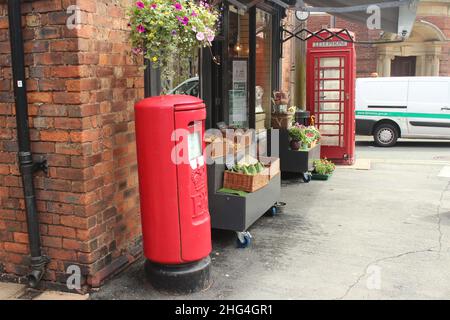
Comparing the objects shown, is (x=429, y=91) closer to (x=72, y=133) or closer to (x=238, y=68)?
(x=238, y=68)

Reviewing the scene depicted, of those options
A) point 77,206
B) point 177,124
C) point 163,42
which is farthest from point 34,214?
point 163,42

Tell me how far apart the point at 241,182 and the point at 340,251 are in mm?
1174

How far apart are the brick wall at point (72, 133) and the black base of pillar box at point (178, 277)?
425 mm

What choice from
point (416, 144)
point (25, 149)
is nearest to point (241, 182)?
point (25, 149)

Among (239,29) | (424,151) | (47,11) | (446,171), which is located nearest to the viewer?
(47,11)

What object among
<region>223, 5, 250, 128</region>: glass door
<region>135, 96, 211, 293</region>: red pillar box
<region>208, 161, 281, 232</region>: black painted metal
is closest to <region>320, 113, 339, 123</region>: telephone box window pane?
<region>223, 5, 250, 128</region>: glass door

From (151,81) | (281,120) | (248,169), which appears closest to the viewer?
(151,81)

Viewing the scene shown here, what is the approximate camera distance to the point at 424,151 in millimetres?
12805

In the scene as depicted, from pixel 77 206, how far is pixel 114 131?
26.7 inches

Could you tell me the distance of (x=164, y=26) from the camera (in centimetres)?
350

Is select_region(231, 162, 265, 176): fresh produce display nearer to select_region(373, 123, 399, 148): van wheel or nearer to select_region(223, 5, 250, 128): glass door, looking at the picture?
select_region(223, 5, 250, 128): glass door

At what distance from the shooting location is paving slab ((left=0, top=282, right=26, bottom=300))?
3.72m

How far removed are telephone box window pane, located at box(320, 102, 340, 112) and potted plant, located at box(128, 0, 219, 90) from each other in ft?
20.6
